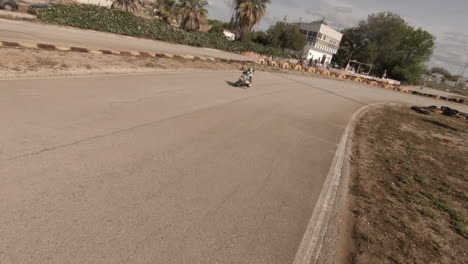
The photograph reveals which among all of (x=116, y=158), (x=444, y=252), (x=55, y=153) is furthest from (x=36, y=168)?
(x=444, y=252)

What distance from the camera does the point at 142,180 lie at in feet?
15.0

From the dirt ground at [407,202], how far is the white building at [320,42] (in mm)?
65995

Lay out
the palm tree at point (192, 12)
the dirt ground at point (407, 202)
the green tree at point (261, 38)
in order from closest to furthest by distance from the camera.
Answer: the dirt ground at point (407, 202) < the palm tree at point (192, 12) < the green tree at point (261, 38)

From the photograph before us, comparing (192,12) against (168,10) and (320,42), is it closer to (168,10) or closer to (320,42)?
(168,10)

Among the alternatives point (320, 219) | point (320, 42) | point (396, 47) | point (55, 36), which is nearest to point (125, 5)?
point (55, 36)

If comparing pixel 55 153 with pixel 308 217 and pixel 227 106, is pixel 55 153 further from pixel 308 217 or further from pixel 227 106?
pixel 227 106

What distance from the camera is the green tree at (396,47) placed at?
74125 mm

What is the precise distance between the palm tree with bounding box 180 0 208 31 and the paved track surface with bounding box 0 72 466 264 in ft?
113

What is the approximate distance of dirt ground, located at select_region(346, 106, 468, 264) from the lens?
4.28m

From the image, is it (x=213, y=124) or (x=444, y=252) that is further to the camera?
(x=213, y=124)

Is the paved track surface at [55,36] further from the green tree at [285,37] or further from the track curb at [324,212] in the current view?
the green tree at [285,37]

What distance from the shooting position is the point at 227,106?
425 inches

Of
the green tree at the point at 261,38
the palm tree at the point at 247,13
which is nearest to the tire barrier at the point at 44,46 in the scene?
the palm tree at the point at 247,13

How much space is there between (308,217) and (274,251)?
4.04ft
